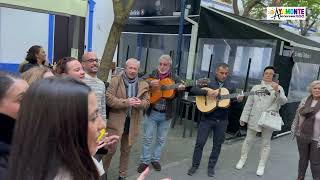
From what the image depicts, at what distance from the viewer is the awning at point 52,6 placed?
11.3 ft

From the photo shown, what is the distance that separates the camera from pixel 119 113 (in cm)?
437

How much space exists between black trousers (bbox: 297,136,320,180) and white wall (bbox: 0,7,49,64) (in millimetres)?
6592

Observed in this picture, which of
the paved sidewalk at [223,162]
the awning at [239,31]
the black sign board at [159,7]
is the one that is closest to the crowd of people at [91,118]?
the paved sidewalk at [223,162]

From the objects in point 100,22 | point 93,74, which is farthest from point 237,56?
point 93,74

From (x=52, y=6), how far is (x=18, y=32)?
5281 millimetres

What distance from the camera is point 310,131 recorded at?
4715 millimetres

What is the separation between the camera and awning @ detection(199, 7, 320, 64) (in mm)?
7223

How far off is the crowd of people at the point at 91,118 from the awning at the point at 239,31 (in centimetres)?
133

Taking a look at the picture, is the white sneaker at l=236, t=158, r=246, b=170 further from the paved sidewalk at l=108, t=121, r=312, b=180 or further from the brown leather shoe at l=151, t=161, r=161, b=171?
the brown leather shoe at l=151, t=161, r=161, b=171

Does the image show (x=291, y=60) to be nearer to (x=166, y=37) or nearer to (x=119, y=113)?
(x=166, y=37)

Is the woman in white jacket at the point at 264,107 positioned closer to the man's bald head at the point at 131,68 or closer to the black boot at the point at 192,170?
the black boot at the point at 192,170

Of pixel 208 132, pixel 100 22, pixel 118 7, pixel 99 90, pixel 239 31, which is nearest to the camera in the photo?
pixel 99 90

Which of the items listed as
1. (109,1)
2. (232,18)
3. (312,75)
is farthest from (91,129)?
(109,1)

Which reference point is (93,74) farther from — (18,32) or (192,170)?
(18,32)
